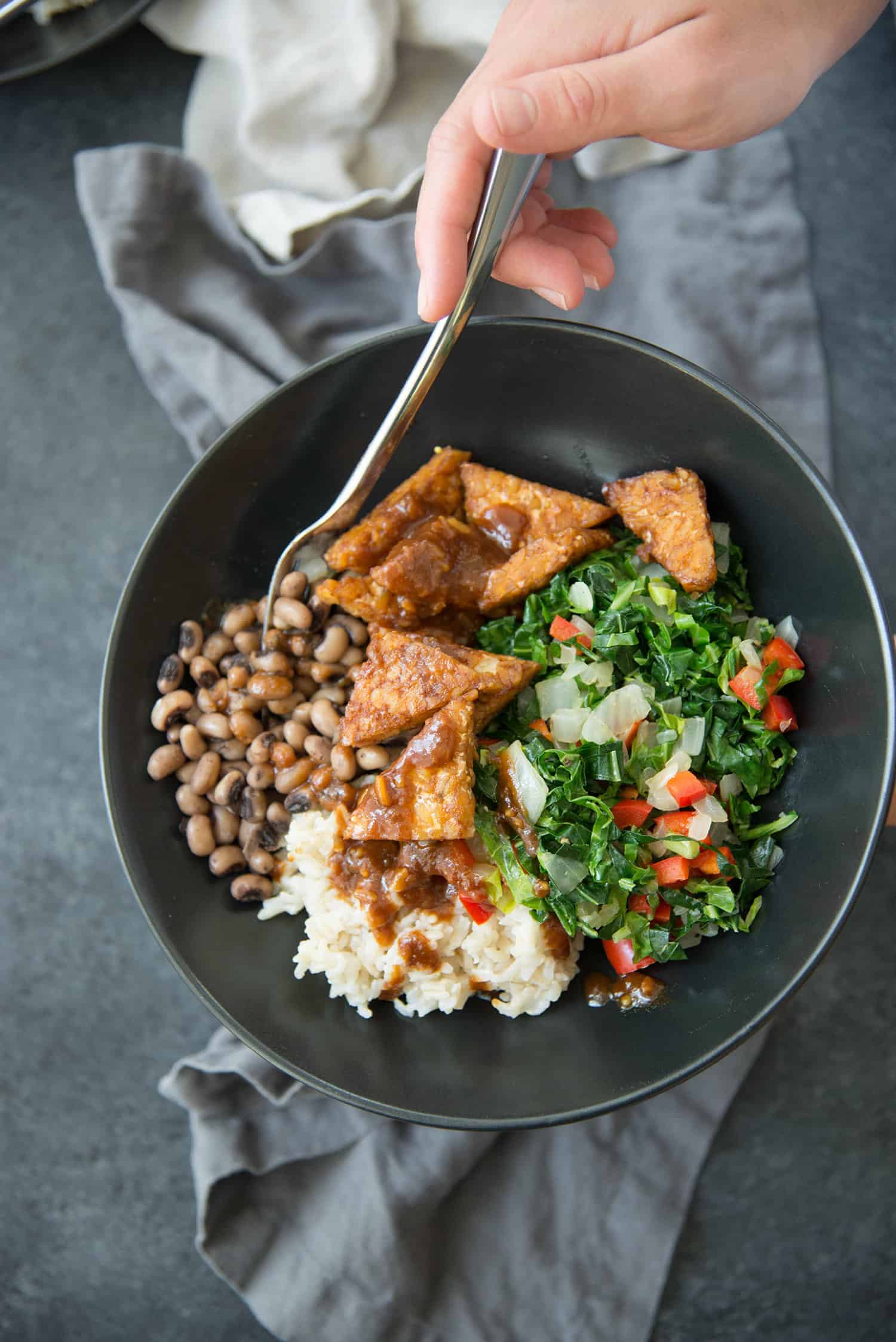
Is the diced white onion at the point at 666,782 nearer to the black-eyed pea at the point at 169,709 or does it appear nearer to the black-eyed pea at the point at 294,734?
the black-eyed pea at the point at 294,734

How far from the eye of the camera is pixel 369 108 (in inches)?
151

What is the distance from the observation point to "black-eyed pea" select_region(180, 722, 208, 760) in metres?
3.12

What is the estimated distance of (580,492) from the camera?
11.1 feet

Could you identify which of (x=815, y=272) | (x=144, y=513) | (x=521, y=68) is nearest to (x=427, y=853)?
(x=144, y=513)

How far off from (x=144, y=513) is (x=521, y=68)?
2.07 m

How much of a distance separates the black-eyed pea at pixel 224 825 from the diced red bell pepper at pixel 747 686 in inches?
62.0

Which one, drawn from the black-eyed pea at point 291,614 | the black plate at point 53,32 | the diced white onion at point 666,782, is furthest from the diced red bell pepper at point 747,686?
the black plate at point 53,32

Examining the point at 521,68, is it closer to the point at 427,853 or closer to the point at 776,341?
the point at 776,341

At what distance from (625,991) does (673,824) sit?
1.86ft

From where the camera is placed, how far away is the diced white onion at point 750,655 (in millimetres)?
2916

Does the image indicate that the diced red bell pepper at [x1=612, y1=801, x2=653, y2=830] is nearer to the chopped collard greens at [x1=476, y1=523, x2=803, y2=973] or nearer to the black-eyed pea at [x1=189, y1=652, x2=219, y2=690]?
the chopped collard greens at [x1=476, y1=523, x2=803, y2=973]

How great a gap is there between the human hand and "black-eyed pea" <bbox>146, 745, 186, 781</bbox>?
4.98 ft

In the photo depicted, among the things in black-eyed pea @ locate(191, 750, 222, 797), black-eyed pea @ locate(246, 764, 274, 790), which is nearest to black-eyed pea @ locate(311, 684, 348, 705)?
black-eyed pea @ locate(246, 764, 274, 790)

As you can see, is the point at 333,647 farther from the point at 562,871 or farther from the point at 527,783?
the point at 562,871
